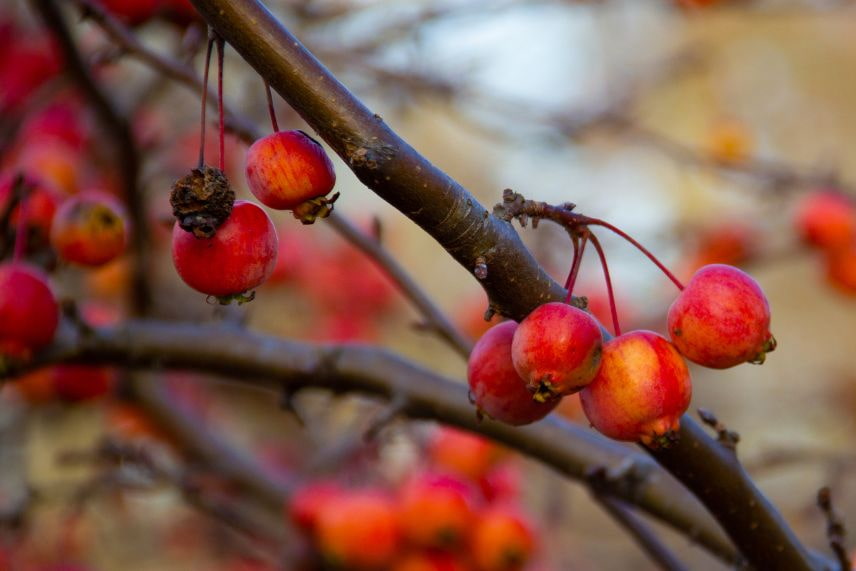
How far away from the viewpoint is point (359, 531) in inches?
78.2

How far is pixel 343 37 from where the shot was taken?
3205 mm

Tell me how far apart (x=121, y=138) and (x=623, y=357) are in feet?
4.15

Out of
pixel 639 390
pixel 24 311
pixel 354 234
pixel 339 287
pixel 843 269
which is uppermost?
pixel 843 269

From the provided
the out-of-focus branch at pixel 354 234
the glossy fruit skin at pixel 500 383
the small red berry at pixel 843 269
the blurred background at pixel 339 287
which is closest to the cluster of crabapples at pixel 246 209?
the glossy fruit skin at pixel 500 383

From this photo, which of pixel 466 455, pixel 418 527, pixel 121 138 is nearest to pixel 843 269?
pixel 466 455

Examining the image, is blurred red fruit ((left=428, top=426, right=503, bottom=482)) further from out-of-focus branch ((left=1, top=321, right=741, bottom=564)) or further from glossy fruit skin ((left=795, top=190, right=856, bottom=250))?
glossy fruit skin ((left=795, top=190, right=856, bottom=250))

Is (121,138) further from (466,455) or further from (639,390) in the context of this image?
(639,390)

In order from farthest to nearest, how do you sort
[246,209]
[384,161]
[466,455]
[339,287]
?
1. [339,287]
2. [466,455]
3. [246,209]
4. [384,161]

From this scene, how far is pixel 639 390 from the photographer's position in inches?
35.7

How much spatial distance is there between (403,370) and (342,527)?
0.59 meters

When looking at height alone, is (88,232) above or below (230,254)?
above

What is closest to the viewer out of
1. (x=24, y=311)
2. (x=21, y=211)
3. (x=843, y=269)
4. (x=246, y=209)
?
(x=246, y=209)

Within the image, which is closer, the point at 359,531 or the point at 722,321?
the point at 722,321

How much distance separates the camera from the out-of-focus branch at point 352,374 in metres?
1.41
